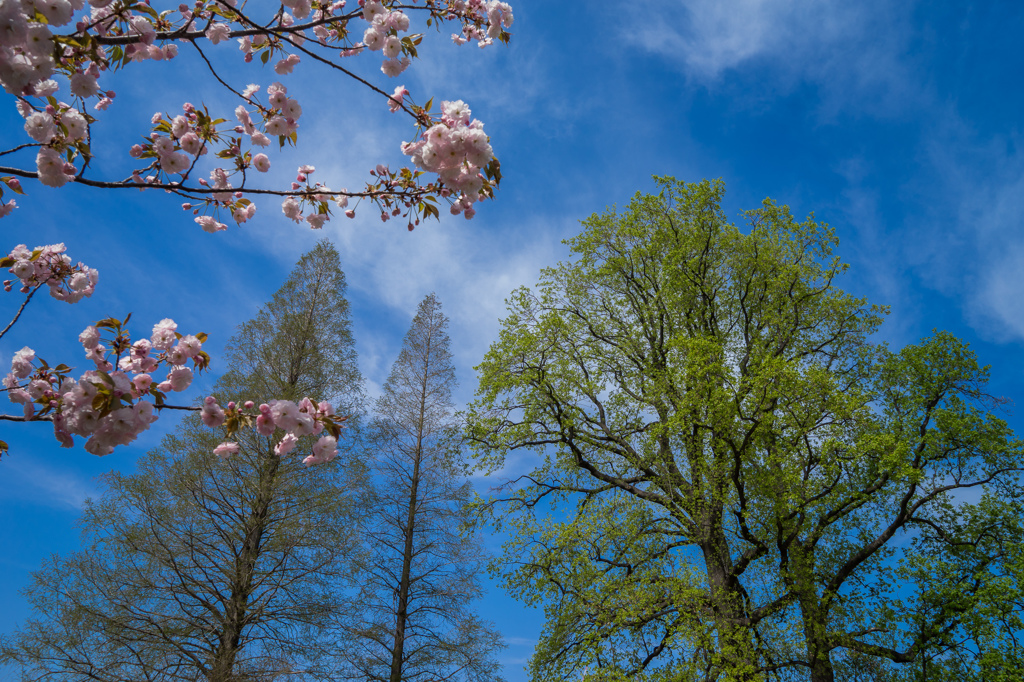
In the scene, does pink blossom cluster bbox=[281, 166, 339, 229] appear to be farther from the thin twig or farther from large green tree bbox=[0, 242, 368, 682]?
large green tree bbox=[0, 242, 368, 682]

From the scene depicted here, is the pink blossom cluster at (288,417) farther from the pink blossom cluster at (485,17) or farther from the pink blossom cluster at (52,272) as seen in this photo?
the pink blossom cluster at (485,17)

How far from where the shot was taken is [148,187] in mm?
2807

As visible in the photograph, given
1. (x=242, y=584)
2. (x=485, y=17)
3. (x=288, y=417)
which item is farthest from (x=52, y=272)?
(x=242, y=584)

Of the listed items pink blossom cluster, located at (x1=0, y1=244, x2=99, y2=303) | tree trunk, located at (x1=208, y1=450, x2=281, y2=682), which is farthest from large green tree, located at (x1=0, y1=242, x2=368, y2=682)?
pink blossom cluster, located at (x1=0, y1=244, x2=99, y2=303)

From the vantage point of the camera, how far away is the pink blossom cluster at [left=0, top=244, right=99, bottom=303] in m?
2.94

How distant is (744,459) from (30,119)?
843 centimetres

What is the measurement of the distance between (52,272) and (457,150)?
7.77 feet

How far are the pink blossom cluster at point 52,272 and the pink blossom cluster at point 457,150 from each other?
2.06 m

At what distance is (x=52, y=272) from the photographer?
302 centimetres

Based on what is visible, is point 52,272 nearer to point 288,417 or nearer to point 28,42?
point 28,42

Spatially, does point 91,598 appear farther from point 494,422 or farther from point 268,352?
point 494,422

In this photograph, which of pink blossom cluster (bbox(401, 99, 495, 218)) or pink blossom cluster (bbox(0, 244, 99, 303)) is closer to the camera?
pink blossom cluster (bbox(401, 99, 495, 218))

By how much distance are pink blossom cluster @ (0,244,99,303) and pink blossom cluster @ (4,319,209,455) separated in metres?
0.37

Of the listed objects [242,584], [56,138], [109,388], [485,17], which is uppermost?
[485,17]
